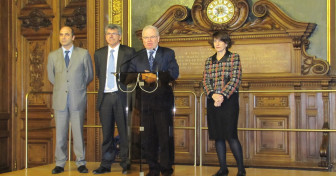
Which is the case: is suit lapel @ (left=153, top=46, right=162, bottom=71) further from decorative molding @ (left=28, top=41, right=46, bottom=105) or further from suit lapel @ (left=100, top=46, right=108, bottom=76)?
decorative molding @ (left=28, top=41, right=46, bottom=105)

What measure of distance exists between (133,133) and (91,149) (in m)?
2.95

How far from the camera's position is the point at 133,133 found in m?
4.11

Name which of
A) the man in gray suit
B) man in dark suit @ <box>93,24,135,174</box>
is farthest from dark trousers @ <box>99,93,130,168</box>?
the man in gray suit

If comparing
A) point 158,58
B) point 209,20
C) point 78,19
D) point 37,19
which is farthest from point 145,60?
point 37,19

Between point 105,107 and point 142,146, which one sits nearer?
point 142,146

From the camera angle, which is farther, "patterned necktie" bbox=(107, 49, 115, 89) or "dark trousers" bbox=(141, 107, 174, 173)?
"patterned necktie" bbox=(107, 49, 115, 89)

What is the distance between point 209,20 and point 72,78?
2.33 m

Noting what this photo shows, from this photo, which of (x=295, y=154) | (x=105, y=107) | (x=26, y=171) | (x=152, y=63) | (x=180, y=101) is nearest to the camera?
(x=152, y=63)

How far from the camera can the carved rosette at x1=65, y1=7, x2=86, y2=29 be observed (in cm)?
719

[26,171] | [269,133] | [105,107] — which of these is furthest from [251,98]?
[26,171]

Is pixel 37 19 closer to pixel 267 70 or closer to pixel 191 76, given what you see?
pixel 191 76

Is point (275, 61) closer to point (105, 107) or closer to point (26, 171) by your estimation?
point (105, 107)

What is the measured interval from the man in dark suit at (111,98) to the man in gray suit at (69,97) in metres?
0.20

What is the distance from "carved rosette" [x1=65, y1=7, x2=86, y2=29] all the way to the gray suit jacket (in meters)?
2.23
